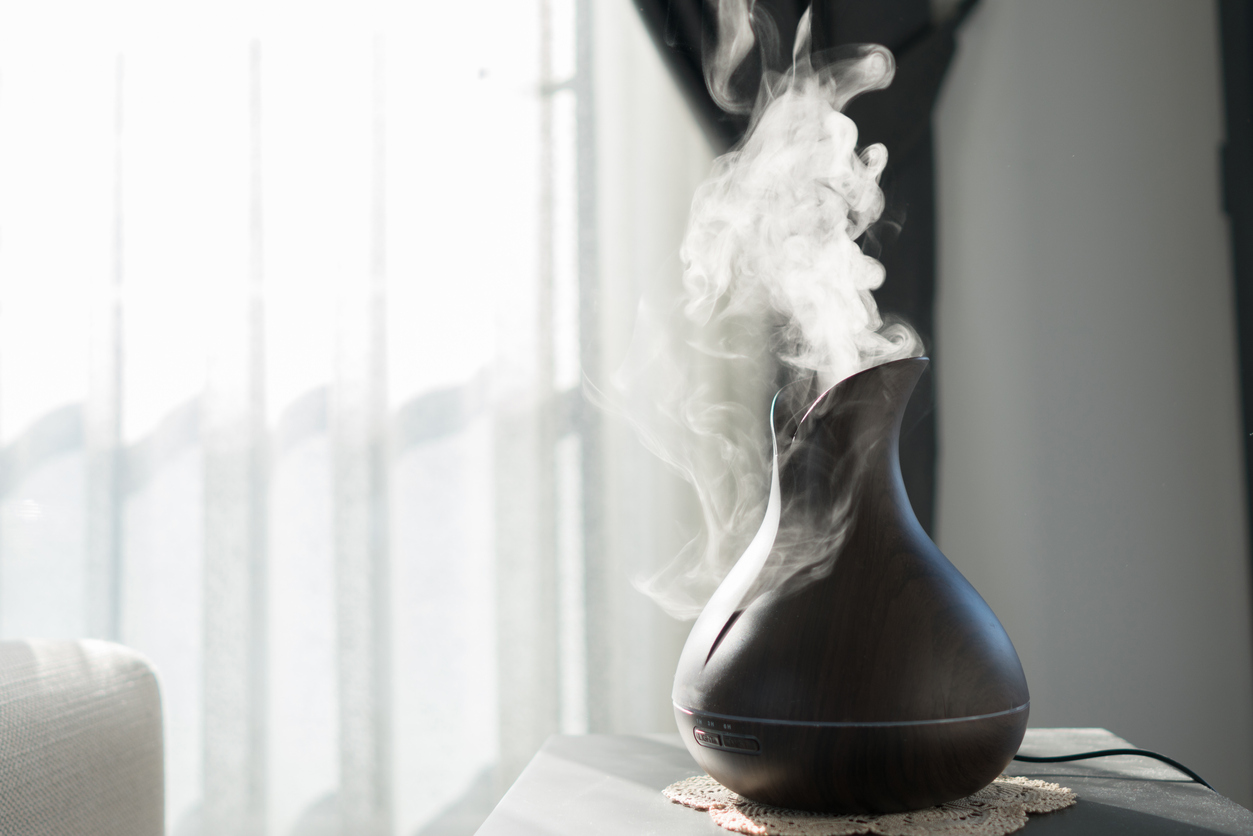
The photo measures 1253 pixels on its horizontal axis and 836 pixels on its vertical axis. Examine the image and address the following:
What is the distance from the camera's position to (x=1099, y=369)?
53.7 inches

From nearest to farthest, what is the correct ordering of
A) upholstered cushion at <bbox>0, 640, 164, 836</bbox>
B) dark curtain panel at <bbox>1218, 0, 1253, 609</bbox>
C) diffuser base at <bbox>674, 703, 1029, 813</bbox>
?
diffuser base at <bbox>674, 703, 1029, 813</bbox>
upholstered cushion at <bbox>0, 640, 164, 836</bbox>
dark curtain panel at <bbox>1218, 0, 1253, 609</bbox>

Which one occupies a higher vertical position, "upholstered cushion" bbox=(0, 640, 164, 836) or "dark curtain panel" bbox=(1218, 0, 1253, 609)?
"dark curtain panel" bbox=(1218, 0, 1253, 609)

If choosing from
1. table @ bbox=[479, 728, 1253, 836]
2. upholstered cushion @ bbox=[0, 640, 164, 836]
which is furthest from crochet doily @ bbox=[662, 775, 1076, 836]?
upholstered cushion @ bbox=[0, 640, 164, 836]

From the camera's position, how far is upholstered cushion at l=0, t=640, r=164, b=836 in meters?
0.57

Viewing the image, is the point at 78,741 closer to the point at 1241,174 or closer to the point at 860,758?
the point at 860,758

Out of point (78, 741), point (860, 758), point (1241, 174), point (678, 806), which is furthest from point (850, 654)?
point (1241, 174)

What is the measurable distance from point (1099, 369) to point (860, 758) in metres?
1.13

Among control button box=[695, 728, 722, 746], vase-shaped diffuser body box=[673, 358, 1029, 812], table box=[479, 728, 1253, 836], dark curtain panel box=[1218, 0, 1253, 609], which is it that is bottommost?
table box=[479, 728, 1253, 836]

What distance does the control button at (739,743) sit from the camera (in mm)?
481

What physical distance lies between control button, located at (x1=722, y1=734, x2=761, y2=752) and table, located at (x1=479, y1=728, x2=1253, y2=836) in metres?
0.06

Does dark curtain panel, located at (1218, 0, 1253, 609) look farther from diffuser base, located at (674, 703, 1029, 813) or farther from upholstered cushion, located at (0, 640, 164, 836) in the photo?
upholstered cushion, located at (0, 640, 164, 836)

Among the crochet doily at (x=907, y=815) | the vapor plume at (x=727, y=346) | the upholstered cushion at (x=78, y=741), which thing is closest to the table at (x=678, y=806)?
the crochet doily at (x=907, y=815)

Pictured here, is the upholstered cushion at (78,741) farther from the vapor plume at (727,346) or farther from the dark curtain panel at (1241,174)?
the dark curtain panel at (1241,174)

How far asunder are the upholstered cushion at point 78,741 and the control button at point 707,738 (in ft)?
1.45
